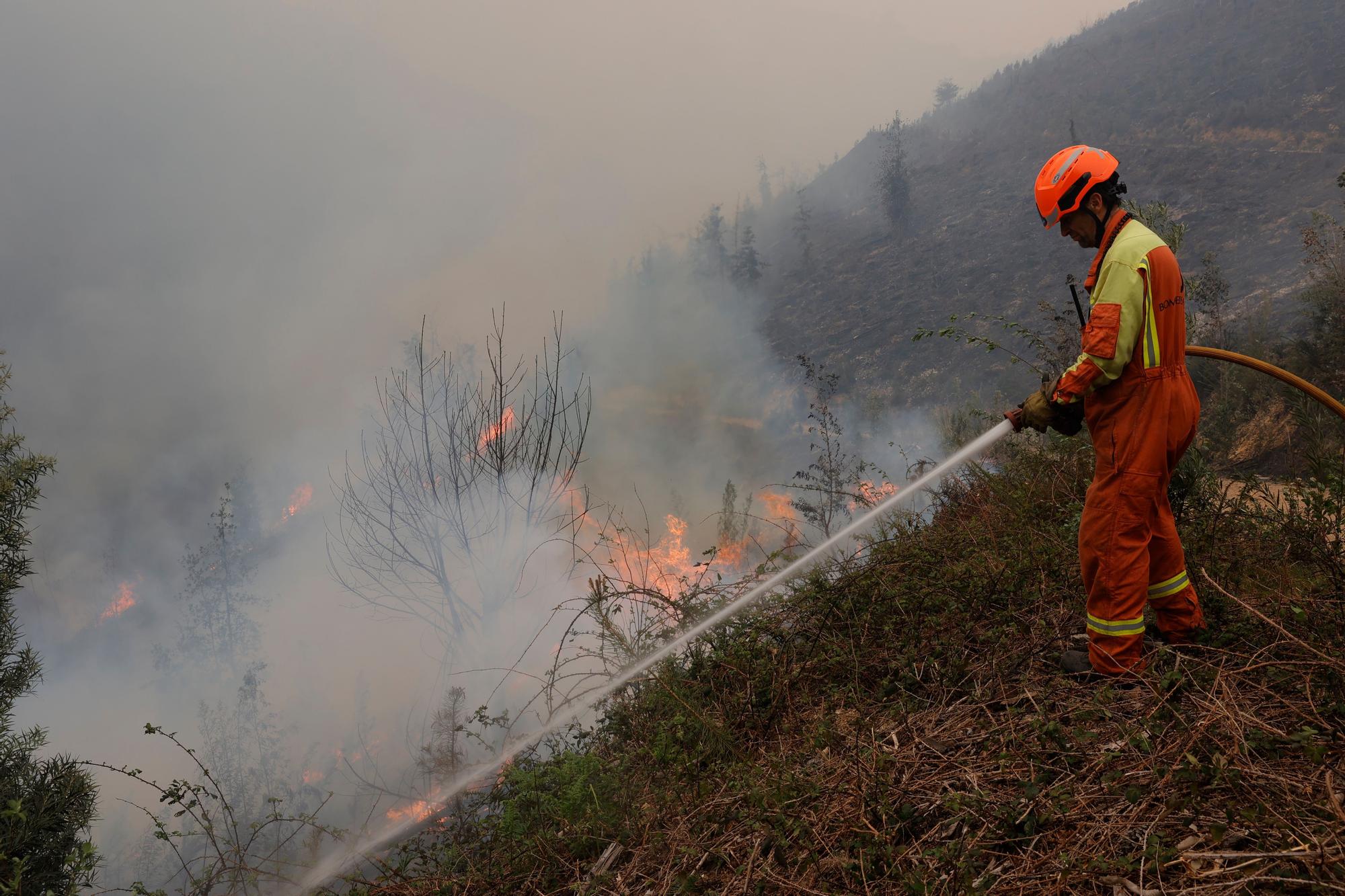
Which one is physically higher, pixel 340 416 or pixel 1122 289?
pixel 340 416

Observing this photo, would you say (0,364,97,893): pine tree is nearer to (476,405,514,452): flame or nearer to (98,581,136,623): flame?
(476,405,514,452): flame

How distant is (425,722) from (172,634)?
16823 millimetres

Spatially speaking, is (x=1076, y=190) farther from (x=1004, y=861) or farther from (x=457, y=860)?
(x=457, y=860)

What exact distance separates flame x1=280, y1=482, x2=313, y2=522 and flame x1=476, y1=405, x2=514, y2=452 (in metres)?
19.1

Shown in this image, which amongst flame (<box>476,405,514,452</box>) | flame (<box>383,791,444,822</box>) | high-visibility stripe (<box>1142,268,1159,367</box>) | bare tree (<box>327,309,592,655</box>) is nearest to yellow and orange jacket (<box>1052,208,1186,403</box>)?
high-visibility stripe (<box>1142,268,1159,367</box>)

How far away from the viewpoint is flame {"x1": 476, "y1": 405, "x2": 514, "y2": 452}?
1020 centimetres

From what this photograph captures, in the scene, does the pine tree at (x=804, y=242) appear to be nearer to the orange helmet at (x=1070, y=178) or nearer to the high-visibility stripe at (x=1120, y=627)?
the orange helmet at (x=1070, y=178)

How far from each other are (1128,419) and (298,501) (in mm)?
29338

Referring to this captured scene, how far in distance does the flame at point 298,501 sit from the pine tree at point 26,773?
21736 mm

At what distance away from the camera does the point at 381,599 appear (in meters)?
16.7

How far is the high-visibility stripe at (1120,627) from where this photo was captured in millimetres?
2570

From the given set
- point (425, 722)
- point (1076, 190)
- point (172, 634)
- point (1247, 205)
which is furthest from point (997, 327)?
point (172, 634)

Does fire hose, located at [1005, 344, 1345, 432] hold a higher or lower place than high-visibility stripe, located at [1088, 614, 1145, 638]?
higher

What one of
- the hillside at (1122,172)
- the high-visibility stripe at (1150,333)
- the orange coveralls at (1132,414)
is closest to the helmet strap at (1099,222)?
the orange coveralls at (1132,414)
